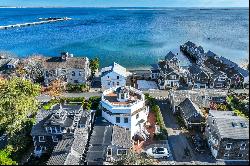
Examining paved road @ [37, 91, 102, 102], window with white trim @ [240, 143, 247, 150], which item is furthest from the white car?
paved road @ [37, 91, 102, 102]

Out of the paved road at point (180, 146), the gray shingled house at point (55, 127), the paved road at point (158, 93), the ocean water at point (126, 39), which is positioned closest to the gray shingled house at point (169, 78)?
the paved road at point (158, 93)

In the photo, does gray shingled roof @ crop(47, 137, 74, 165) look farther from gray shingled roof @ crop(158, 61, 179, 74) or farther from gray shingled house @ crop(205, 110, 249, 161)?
gray shingled roof @ crop(158, 61, 179, 74)

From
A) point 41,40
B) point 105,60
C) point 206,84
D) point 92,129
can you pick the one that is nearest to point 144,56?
point 105,60

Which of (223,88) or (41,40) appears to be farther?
(41,40)

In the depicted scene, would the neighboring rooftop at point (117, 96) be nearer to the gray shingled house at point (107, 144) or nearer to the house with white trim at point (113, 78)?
the gray shingled house at point (107, 144)

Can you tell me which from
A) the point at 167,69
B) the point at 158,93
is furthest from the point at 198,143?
the point at 167,69

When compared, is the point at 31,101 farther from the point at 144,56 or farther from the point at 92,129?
the point at 144,56
